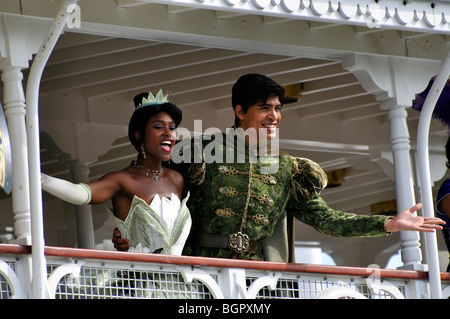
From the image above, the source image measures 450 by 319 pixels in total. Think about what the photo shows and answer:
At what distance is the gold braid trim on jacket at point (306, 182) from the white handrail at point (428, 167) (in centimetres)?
77

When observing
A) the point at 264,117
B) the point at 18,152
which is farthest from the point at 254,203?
the point at 18,152

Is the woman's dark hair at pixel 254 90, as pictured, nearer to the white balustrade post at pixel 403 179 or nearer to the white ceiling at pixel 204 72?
the white ceiling at pixel 204 72

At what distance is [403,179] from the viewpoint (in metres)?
8.34

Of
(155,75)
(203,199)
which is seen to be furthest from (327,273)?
(155,75)

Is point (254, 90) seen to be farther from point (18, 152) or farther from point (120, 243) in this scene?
Result: point (18, 152)

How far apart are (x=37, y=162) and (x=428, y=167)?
2857 millimetres

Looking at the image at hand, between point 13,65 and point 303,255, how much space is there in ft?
26.1

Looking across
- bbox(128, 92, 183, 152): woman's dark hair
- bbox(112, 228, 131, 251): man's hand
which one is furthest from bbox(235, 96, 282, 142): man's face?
bbox(112, 228, 131, 251): man's hand

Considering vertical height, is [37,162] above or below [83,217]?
below

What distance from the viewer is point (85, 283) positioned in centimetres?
652

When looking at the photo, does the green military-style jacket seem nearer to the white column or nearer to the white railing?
the white railing

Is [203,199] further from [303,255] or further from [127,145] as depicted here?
[303,255]

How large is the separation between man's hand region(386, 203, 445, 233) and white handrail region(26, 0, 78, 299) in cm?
227
